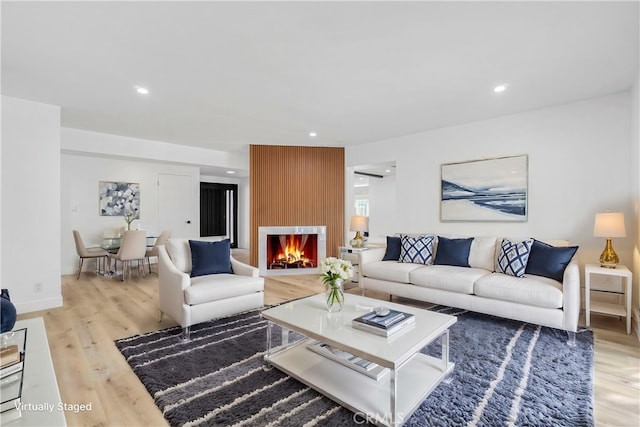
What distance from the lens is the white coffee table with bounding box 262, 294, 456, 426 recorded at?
1632mm

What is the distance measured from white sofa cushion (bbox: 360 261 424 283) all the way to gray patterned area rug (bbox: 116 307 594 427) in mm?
914

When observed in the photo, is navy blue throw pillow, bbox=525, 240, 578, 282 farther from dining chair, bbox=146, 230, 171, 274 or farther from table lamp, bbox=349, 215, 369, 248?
dining chair, bbox=146, 230, 171, 274

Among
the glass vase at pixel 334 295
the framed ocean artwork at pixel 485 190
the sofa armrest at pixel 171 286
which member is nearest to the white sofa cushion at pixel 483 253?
the framed ocean artwork at pixel 485 190

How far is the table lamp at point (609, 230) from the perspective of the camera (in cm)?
286

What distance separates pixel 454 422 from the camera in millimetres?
1624

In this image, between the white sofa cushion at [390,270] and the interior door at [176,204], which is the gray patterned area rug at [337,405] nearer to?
the white sofa cushion at [390,270]

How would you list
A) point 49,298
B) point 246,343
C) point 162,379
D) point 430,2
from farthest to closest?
point 49,298 < point 246,343 < point 162,379 < point 430,2

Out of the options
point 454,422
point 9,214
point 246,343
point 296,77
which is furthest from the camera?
point 9,214

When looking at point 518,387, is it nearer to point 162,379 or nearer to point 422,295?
point 422,295

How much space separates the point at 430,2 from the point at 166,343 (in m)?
3.16

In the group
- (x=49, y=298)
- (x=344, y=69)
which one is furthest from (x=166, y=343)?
(x=344, y=69)

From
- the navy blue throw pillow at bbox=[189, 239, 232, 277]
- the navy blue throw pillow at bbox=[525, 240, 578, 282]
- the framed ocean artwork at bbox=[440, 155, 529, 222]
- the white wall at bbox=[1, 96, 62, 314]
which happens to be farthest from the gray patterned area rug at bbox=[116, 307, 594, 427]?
the white wall at bbox=[1, 96, 62, 314]

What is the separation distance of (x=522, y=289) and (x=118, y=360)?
11.2 feet

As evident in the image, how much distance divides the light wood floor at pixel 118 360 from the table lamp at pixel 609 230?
0.63 metres
